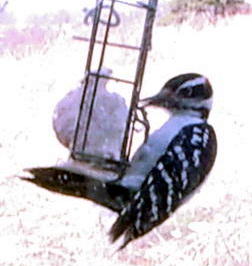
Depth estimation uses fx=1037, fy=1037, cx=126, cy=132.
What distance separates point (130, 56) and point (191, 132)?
14.4m

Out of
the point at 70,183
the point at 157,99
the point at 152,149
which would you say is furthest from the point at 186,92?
the point at 70,183

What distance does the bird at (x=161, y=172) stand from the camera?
149 inches

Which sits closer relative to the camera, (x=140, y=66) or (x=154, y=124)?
(x=140, y=66)

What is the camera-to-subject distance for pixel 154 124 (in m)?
9.45

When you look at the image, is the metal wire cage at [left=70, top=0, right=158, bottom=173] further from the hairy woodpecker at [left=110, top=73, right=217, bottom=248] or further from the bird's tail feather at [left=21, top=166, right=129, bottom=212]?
the bird's tail feather at [left=21, top=166, right=129, bottom=212]

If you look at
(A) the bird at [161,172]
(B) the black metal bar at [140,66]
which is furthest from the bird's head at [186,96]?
(B) the black metal bar at [140,66]

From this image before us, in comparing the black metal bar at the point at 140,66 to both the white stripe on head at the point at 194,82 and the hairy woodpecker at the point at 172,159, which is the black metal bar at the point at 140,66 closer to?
the hairy woodpecker at the point at 172,159

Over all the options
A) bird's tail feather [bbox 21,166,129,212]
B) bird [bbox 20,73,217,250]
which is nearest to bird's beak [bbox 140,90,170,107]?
bird [bbox 20,73,217,250]

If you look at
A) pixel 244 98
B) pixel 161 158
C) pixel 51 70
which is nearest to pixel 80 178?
pixel 161 158

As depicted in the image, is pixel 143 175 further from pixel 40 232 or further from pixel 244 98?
pixel 244 98

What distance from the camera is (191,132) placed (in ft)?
14.6

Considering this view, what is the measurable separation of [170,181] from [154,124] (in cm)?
531

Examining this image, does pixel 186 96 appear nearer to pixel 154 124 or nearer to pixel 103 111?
pixel 103 111

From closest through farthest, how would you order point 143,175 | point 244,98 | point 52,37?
point 143,175
point 244,98
point 52,37
